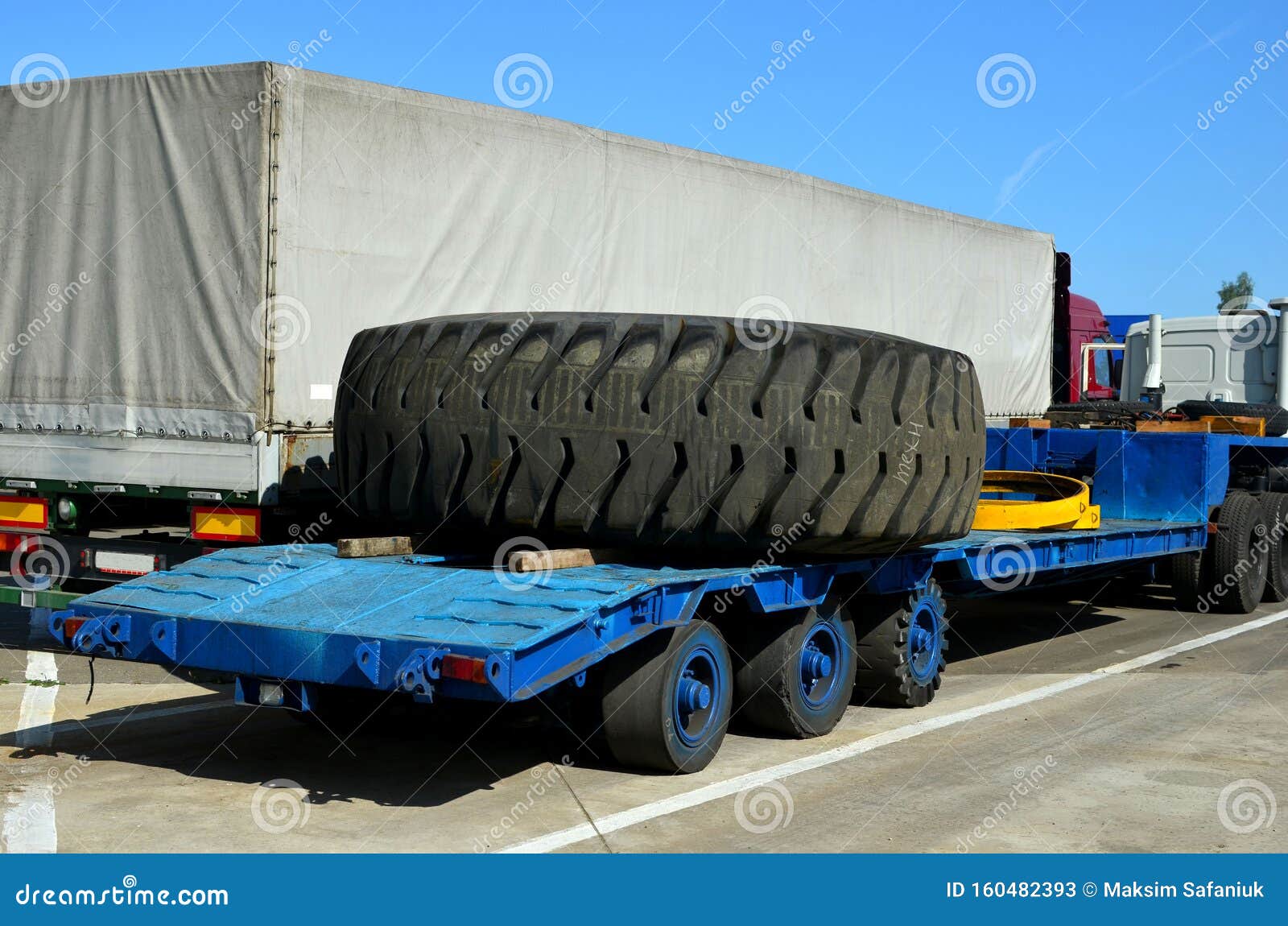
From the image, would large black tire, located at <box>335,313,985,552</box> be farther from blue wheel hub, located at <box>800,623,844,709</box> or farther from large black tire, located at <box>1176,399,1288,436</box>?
large black tire, located at <box>1176,399,1288,436</box>

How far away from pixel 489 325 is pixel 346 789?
237 cm

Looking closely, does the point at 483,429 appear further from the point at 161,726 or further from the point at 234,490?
the point at 161,726

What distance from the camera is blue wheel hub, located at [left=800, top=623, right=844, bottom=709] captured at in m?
7.85

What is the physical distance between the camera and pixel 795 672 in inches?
300

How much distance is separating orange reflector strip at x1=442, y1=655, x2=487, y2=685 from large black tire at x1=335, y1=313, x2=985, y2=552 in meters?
1.62

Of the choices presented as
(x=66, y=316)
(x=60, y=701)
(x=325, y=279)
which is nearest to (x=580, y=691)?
(x=325, y=279)

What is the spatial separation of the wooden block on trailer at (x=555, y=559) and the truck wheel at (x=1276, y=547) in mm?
8085

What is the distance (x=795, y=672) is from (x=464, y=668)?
2.47 m

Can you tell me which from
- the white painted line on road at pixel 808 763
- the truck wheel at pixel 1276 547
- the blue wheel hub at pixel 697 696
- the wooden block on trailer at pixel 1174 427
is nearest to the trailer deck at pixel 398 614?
the blue wheel hub at pixel 697 696

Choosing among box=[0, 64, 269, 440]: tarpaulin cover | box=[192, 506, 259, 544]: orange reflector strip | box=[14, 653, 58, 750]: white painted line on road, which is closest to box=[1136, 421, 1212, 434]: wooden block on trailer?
box=[192, 506, 259, 544]: orange reflector strip

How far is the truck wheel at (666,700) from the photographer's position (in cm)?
662

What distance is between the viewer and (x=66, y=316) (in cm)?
904

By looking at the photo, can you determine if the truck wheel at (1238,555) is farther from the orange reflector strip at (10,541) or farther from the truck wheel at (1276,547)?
the orange reflector strip at (10,541)

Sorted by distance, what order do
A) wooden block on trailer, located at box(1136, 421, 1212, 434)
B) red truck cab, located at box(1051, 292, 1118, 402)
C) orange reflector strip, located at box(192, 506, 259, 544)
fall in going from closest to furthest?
1. orange reflector strip, located at box(192, 506, 259, 544)
2. wooden block on trailer, located at box(1136, 421, 1212, 434)
3. red truck cab, located at box(1051, 292, 1118, 402)
